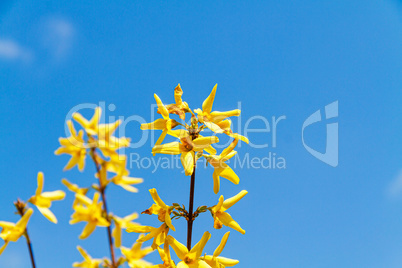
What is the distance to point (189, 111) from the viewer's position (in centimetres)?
314

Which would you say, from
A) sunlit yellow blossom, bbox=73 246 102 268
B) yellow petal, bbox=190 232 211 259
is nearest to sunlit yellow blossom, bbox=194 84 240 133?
yellow petal, bbox=190 232 211 259

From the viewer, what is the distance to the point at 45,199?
1882 millimetres

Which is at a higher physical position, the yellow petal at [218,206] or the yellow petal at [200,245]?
the yellow petal at [218,206]

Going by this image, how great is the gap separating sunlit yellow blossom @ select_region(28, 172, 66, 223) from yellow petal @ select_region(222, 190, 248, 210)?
4.82 ft

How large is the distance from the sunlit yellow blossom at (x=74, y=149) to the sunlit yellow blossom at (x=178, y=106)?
1.41m

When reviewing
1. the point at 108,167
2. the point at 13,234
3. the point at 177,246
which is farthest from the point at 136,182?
the point at 177,246

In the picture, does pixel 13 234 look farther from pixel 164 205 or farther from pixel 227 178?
pixel 227 178

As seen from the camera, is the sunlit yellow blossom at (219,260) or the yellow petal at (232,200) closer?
the sunlit yellow blossom at (219,260)

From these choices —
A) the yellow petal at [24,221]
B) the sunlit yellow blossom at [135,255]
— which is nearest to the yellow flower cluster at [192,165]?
the sunlit yellow blossom at [135,255]

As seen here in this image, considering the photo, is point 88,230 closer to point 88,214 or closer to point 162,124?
point 88,214

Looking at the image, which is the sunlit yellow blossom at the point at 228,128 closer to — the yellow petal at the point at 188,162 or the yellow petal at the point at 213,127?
the yellow petal at the point at 213,127

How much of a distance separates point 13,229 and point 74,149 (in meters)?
0.52

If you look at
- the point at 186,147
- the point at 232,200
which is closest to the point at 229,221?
the point at 232,200

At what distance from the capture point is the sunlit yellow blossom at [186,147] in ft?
9.14
